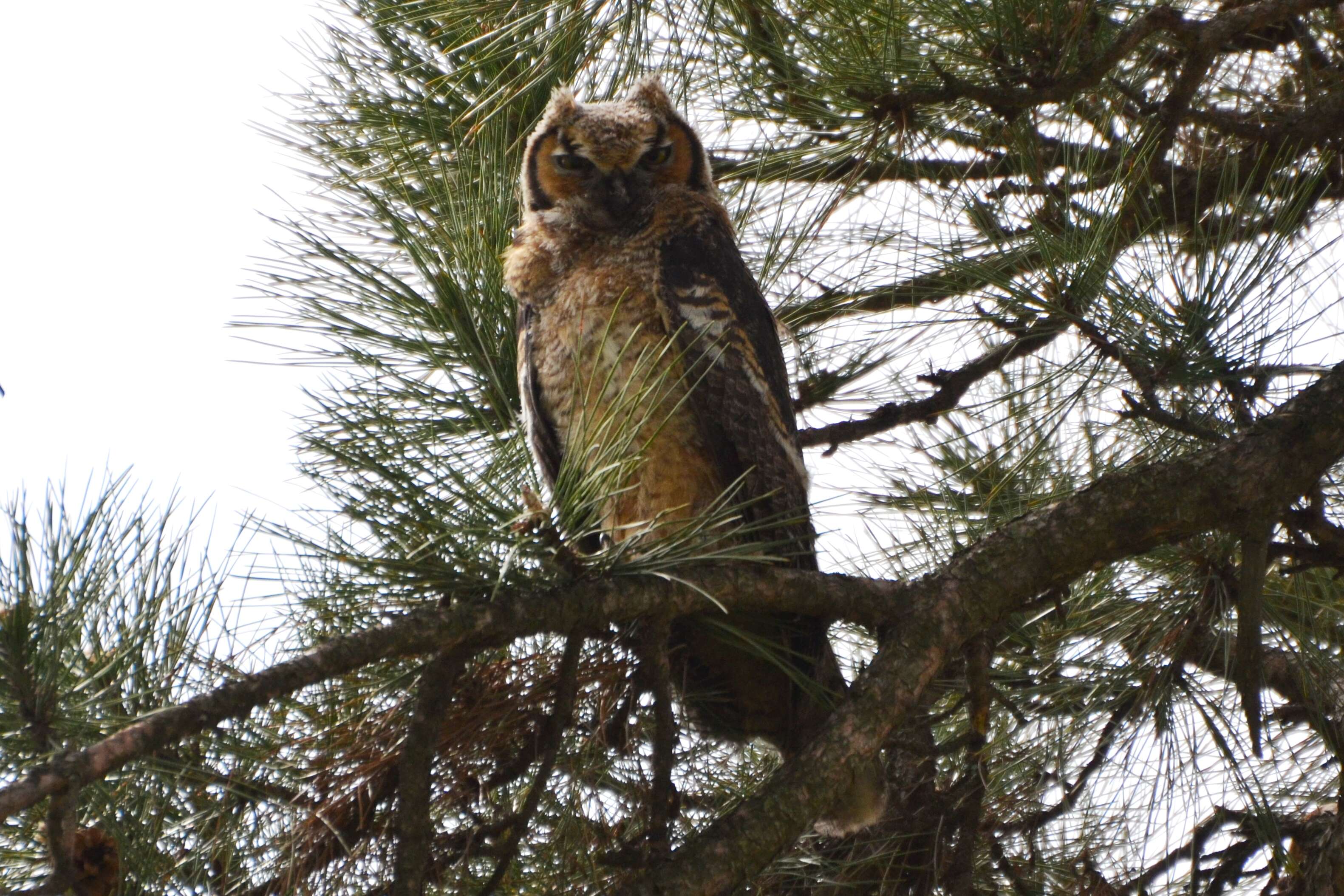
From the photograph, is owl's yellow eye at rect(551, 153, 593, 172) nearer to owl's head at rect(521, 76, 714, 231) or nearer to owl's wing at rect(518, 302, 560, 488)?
owl's head at rect(521, 76, 714, 231)

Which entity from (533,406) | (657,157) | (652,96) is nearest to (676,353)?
(533,406)

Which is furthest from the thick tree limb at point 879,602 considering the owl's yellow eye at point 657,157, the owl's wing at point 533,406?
the owl's yellow eye at point 657,157

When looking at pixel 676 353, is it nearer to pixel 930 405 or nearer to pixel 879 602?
pixel 930 405

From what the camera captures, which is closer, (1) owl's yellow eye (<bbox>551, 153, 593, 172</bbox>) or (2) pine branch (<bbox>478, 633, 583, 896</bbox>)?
(2) pine branch (<bbox>478, 633, 583, 896</bbox>)

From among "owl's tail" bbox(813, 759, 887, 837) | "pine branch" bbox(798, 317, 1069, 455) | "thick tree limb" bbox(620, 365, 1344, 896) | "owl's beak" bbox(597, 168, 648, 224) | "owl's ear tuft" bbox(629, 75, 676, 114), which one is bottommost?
"owl's tail" bbox(813, 759, 887, 837)

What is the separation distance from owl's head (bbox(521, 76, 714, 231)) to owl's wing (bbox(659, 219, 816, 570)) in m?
0.22

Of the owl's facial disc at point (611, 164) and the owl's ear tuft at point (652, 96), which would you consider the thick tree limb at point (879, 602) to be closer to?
the owl's facial disc at point (611, 164)

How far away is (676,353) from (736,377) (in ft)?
0.41

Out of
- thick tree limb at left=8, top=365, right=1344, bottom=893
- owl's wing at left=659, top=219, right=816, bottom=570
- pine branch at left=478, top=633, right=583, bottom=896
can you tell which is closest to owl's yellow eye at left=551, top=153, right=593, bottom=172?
owl's wing at left=659, top=219, right=816, bottom=570

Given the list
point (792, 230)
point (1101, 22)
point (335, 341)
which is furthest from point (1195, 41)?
point (335, 341)

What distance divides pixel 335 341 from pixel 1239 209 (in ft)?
5.34

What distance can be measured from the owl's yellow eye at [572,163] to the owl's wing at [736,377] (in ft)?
1.09

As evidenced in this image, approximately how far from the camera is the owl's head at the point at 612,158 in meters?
2.71

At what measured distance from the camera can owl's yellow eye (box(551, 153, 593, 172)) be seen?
2746 mm
